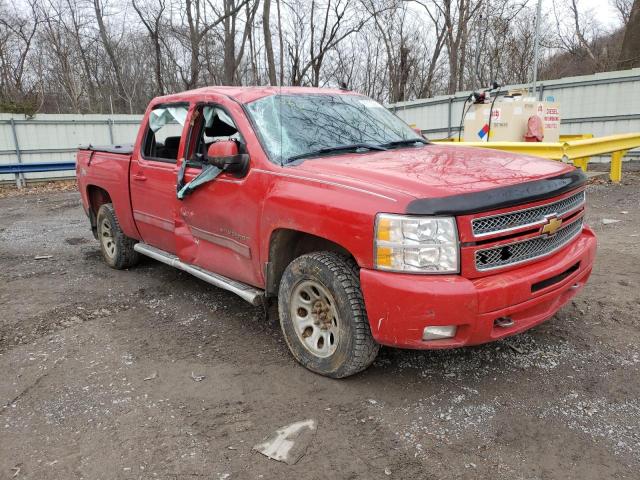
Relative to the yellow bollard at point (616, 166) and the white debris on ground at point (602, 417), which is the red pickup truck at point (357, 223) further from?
the yellow bollard at point (616, 166)

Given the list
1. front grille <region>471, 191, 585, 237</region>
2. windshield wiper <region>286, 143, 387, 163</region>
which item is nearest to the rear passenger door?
windshield wiper <region>286, 143, 387, 163</region>

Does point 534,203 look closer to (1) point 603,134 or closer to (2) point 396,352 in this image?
(2) point 396,352

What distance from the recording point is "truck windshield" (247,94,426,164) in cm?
364

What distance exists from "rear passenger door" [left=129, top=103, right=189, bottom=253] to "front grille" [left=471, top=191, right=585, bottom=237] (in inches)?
106

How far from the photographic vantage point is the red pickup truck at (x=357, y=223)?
8.78 ft

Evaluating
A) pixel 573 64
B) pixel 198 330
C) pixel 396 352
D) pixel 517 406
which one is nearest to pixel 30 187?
pixel 198 330

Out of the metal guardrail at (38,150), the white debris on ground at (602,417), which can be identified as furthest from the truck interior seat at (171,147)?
the metal guardrail at (38,150)

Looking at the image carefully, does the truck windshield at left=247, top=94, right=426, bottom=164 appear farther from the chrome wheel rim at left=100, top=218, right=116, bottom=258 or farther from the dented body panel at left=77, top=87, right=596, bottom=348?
the chrome wheel rim at left=100, top=218, right=116, bottom=258

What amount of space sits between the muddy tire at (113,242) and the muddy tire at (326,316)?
3000 millimetres

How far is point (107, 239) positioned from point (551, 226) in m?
4.93

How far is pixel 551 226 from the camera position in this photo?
2977mm

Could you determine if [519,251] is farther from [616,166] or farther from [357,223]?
[616,166]

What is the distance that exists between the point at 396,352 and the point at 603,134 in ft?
38.4

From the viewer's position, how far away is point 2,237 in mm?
8109
